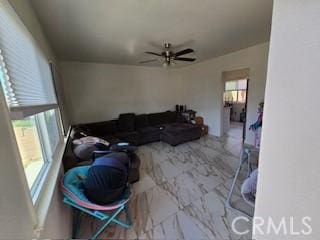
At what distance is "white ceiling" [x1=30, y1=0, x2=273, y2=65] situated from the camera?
1.77 m

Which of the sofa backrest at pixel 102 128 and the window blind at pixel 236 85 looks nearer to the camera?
the sofa backrest at pixel 102 128

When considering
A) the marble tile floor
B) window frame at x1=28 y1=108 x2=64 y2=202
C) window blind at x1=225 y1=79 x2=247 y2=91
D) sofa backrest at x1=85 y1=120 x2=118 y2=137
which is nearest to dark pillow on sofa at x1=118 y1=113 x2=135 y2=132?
sofa backrest at x1=85 y1=120 x2=118 y2=137

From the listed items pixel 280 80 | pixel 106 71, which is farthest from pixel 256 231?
pixel 106 71

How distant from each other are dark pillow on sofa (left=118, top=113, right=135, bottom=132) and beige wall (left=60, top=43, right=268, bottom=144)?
0.38 m

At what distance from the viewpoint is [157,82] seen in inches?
215

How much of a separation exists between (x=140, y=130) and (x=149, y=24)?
295cm

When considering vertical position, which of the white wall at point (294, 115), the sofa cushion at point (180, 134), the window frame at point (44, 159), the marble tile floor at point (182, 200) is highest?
the white wall at point (294, 115)

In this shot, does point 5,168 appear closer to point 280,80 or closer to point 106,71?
point 280,80

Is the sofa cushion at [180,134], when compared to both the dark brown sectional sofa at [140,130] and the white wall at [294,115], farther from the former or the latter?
the white wall at [294,115]

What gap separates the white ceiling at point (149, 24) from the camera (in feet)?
5.81

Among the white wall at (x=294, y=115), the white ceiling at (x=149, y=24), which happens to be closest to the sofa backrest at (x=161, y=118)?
the white ceiling at (x=149, y=24)

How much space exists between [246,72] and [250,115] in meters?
1.19

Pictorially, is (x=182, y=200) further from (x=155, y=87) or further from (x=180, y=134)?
(x=155, y=87)

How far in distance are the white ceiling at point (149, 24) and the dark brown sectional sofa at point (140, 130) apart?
1.94 metres
